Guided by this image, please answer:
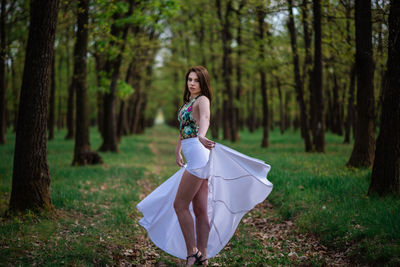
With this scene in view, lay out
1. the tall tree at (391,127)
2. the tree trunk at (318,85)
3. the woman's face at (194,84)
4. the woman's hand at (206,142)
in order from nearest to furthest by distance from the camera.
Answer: the woman's hand at (206,142) → the woman's face at (194,84) → the tall tree at (391,127) → the tree trunk at (318,85)

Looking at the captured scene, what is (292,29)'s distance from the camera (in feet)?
52.3

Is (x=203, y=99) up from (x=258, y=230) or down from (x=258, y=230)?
up

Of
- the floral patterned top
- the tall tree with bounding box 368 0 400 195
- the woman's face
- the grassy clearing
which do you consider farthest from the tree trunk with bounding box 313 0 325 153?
the floral patterned top

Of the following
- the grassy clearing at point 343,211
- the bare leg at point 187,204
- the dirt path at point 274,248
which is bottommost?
the dirt path at point 274,248

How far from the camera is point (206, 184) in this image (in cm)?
445

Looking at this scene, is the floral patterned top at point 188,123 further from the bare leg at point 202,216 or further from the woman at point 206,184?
the bare leg at point 202,216

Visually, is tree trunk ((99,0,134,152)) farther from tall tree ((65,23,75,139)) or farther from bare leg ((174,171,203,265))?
bare leg ((174,171,203,265))

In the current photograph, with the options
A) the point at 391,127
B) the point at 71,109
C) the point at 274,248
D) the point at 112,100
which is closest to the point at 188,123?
the point at 274,248

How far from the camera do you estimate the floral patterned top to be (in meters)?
4.18

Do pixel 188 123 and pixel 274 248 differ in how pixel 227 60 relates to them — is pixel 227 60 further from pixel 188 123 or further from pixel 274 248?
pixel 188 123

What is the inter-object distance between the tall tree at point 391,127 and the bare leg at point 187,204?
4.05 meters

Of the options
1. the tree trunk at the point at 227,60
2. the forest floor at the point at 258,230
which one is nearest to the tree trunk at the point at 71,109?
the tree trunk at the point at 227,60

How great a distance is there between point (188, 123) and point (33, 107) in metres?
3.40

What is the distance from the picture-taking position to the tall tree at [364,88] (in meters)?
8.95
